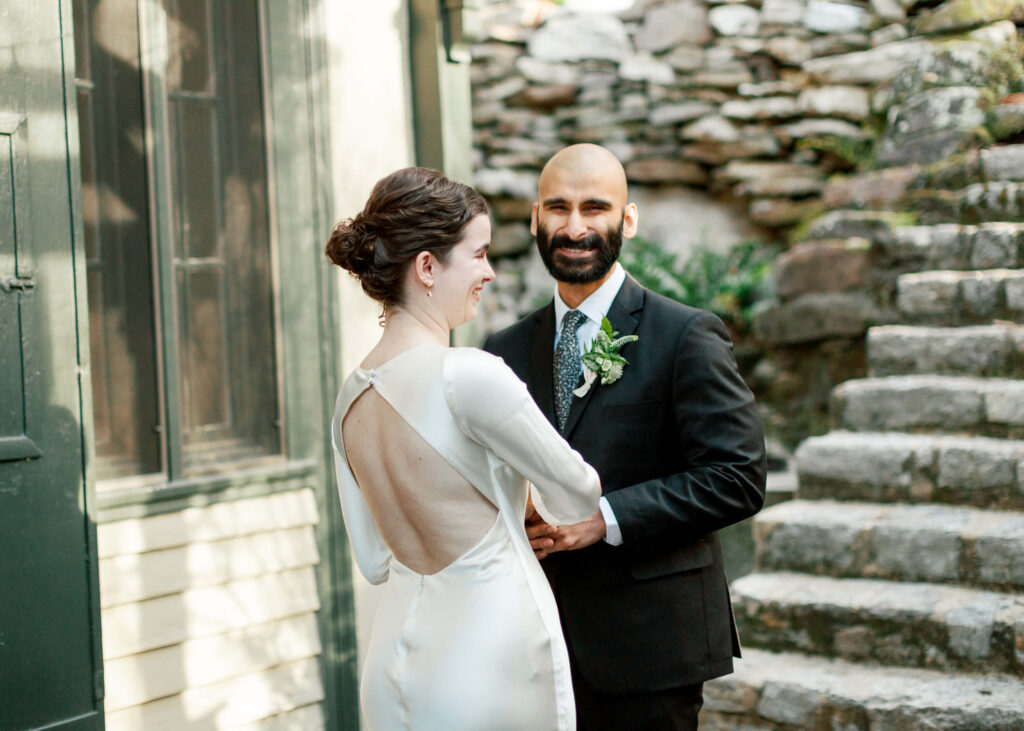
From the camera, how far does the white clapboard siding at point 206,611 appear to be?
3.20 m

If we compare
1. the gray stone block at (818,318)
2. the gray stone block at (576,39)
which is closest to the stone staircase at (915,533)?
the gray stone block at (818,318)

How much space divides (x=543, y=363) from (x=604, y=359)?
0.74 feet

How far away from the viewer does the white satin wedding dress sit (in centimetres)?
181

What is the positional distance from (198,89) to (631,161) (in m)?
5.38

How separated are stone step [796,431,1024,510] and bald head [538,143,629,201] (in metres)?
2.18

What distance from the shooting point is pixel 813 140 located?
8078mm

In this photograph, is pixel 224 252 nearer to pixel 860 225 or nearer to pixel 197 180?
pixel 197 180

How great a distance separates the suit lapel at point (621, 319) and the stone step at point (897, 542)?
1862 mm

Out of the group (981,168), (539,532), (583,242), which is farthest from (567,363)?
(981,168)

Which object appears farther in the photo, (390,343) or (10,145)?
(10,145)

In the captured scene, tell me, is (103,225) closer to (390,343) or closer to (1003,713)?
(390,343)

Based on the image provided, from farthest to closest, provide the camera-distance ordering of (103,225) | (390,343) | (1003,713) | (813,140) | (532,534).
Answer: (813,140)
(103,225)
(1003,713)
(532,534)
(390,343)

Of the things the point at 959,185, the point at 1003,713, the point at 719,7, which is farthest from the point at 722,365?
the point at 719,7

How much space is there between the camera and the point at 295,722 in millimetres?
3678
